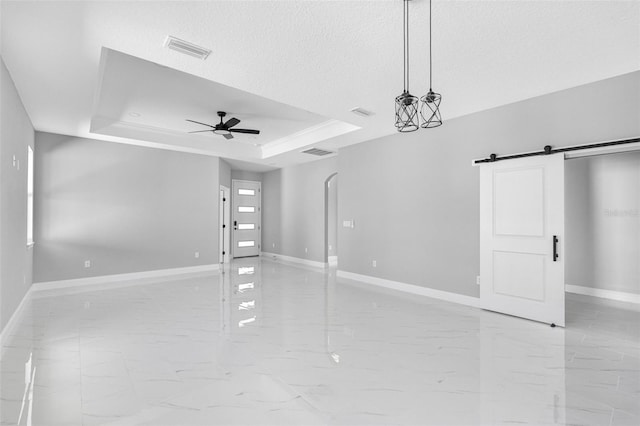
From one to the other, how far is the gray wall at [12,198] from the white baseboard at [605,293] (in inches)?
323

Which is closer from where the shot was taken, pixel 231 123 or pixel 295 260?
pixel 231 123

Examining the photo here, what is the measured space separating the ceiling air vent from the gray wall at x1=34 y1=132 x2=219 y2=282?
4.58 m

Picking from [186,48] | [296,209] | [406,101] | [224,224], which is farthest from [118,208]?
[406,101]

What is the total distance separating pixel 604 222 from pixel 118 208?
29.9ft

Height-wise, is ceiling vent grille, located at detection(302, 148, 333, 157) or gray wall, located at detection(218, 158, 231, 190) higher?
ceiling vent grille, located at detection(302, 148, 333, 157)

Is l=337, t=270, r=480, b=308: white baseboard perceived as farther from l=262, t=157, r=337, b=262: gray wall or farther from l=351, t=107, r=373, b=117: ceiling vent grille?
l=351, t=107, r=373, b=117: ceiling vent grille

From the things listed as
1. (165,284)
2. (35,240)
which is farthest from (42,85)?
(165,284)

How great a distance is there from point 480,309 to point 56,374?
15.8ft

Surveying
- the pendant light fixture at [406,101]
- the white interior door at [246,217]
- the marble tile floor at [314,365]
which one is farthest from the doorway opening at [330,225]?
the pendant light fixture at [406,101]

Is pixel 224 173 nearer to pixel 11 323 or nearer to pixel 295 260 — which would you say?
pixel 295 260

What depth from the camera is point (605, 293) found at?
17.5ft

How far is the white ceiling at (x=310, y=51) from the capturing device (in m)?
2.45

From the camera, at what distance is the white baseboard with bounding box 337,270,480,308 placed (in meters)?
4.74

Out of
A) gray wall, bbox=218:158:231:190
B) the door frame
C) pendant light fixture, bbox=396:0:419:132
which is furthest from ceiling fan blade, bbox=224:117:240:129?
the door frame
